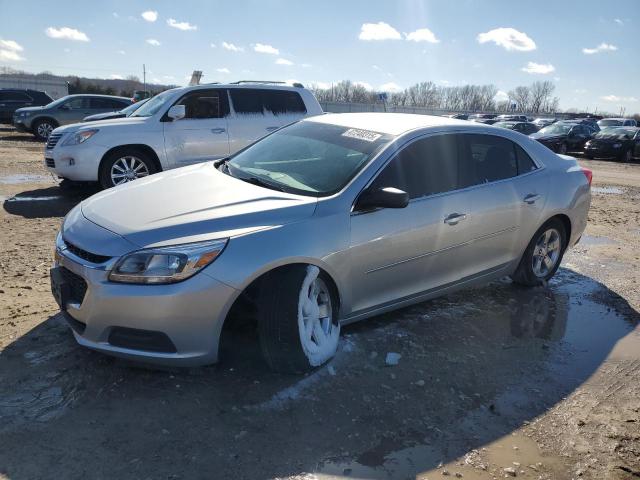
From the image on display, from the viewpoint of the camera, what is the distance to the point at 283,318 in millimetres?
3129

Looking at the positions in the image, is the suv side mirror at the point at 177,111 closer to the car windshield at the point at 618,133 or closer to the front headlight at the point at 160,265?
the front headlight at the point at 160,265

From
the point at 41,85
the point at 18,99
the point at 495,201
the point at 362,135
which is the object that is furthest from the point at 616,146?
the point at 41,85

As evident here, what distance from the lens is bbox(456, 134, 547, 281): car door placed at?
4199mm

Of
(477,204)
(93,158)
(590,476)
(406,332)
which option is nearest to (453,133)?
(477,204)

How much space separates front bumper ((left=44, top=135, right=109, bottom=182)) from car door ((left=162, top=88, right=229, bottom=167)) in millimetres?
997

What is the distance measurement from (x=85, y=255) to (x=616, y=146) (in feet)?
80.9

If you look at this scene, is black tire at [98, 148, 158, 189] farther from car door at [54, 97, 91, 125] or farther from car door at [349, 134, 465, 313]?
car door at [54, 97, 91, 125]

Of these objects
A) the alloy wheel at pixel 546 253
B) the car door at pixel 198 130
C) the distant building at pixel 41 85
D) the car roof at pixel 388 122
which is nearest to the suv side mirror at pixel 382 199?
the car roof at pixel 388 122

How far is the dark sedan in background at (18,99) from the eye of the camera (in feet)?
73.9

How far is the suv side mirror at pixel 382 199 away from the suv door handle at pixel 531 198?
5.70 ft

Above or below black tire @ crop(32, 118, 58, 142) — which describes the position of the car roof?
above

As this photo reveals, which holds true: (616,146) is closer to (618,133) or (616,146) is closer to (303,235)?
(618,133)

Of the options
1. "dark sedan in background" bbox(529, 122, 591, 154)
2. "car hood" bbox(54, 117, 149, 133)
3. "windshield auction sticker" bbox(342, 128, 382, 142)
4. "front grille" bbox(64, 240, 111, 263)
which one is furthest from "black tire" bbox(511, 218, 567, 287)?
"dark sedan in background" bbox(529, 122, 591, 154)

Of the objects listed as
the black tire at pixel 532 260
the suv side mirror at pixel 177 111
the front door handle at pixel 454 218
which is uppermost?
the suv side mirror at pixel 177 111
